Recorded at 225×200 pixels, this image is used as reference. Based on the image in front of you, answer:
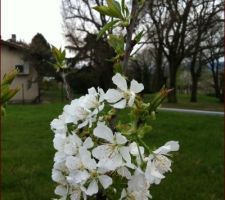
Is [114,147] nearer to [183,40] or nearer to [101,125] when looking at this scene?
[101,125]

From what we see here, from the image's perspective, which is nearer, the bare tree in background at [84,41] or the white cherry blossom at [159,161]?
the white cherry blossom at [159,161]

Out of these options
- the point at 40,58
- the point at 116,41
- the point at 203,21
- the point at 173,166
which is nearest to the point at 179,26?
the point at 203,21

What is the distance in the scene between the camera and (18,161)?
28.7 feet

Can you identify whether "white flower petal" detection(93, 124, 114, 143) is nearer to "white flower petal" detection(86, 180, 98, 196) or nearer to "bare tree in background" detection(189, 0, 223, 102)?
"white flower petal" detection(86, 180, 98, 196)

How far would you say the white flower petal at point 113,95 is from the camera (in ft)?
4.76

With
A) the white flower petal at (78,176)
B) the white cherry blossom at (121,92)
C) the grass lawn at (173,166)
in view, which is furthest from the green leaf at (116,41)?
the grass lawn at (173,166)

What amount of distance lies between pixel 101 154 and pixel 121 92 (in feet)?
0.57

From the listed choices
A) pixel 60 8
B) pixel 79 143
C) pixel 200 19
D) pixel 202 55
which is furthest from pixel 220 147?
pixel 202 55

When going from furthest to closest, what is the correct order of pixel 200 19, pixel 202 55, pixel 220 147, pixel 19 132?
1. pixel 202 55
2. pixel 200 19
3. pixel 19 132
4. pixel 220 147

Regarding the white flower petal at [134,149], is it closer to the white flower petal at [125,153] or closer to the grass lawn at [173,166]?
the white flower petal at [125,153]

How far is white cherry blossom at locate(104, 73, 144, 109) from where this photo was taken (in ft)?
4.71

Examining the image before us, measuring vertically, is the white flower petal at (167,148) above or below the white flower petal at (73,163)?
above

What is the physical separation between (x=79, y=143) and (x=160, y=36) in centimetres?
3743

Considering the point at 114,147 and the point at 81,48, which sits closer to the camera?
the point at 114,147
